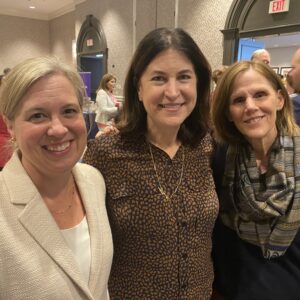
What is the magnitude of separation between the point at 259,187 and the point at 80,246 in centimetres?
81

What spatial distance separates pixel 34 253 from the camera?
37.3 inches

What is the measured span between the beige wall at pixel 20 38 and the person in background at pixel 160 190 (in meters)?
12.5

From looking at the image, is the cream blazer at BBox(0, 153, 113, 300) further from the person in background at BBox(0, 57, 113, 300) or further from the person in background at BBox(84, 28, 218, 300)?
the person in background at BBox(84, 28, 218, 300)

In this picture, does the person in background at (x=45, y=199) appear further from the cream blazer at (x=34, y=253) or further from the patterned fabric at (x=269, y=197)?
the patterned fabric at (x=269, y=197)

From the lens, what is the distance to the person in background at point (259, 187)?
4.56 feet

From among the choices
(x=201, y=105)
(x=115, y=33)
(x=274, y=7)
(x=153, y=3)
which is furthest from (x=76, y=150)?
(x=115, y=33)

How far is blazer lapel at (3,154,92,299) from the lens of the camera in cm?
98

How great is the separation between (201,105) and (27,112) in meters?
0.88

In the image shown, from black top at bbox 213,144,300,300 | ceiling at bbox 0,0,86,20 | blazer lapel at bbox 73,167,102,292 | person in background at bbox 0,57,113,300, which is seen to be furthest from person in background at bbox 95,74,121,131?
person in background at bbox 0,57,113,300

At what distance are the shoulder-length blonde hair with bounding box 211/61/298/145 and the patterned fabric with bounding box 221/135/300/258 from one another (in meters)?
0.08

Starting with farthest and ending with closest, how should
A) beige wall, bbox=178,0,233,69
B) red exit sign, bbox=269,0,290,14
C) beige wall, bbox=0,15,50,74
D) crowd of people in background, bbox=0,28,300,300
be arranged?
beige wall, bbox=0,15,50,74
beige wall, bbox=178,0,233,69
red exit sign, bbox=269,0,290,14
crowd of people in background, bbox=0,28,300,300

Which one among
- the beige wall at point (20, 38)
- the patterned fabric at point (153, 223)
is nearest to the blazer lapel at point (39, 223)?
the patterned fabric at point (153, 223)

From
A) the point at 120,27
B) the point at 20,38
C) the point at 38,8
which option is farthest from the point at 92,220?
the point at 20,38

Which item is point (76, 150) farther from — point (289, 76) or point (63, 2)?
point (63, 2)
